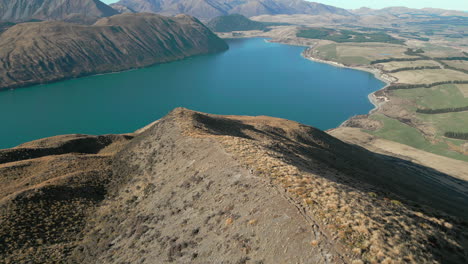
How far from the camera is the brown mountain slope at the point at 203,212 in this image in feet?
52.5

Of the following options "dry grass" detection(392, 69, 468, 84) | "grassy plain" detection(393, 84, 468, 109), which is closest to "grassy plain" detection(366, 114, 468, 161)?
"grassy plain" detection(393, 84, 468, 109)

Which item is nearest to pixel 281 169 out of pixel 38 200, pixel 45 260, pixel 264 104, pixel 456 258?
pixel 456 258

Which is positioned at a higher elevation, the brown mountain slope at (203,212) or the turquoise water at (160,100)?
the brown mountain slope at (203,212)

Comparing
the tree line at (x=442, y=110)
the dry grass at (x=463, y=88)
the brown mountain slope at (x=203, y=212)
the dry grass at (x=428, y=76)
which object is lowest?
the tree line at (x=442, y=110)

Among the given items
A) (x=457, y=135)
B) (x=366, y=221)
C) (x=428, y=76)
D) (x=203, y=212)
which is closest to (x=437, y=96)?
(x=428, y=76)

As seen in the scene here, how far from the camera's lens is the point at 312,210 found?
57.7ft

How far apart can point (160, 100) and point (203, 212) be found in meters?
132

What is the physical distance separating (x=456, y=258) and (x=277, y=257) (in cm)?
1057

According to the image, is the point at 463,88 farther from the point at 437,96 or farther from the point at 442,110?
the point at 442,110

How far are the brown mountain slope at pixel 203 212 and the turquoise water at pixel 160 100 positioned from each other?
3194 inches

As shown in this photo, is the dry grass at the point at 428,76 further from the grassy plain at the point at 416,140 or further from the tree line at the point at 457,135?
the tree line at the point at 457,135

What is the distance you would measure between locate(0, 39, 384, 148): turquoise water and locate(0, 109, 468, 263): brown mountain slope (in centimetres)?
8114

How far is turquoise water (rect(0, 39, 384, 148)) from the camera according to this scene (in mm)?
116688

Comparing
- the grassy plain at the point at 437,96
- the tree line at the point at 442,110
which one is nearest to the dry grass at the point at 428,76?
the grassy plain at the point at 437,96
